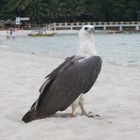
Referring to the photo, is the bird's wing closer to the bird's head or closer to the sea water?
the bird's head

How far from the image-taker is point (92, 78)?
19.2ft

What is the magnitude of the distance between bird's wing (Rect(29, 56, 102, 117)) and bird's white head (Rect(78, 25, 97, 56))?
0.51 ft

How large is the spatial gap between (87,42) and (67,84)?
23.7 inches

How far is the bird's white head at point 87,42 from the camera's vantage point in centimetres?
602

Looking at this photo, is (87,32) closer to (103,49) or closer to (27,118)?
(27,118)

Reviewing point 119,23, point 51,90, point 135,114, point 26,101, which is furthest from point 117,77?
point 119,23

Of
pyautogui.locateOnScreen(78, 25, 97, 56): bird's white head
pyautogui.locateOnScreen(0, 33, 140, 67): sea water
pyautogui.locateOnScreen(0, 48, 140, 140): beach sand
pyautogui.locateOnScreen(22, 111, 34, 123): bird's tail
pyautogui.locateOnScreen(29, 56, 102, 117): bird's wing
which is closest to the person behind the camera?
pyautogui.locateOnScreen(0, 48, 140, 140): beach sand

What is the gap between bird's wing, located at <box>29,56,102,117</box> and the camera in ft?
19.0

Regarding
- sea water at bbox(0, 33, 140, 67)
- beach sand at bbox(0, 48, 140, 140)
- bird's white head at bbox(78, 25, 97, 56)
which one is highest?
bird's white head at bbox(78, 25, 97, 56)

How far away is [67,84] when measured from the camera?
580 cm

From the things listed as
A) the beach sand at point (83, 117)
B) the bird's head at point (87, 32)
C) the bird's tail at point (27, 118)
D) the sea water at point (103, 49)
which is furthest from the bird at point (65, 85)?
the sea water at point (103, 49)

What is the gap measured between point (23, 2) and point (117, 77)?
6786 centimetres

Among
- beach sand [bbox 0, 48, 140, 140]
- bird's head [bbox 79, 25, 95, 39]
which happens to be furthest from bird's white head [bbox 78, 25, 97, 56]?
beach sand [bbox 0, 48, 140, 140]

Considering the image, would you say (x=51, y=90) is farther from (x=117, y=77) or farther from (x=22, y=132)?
(x=117, y=77)
